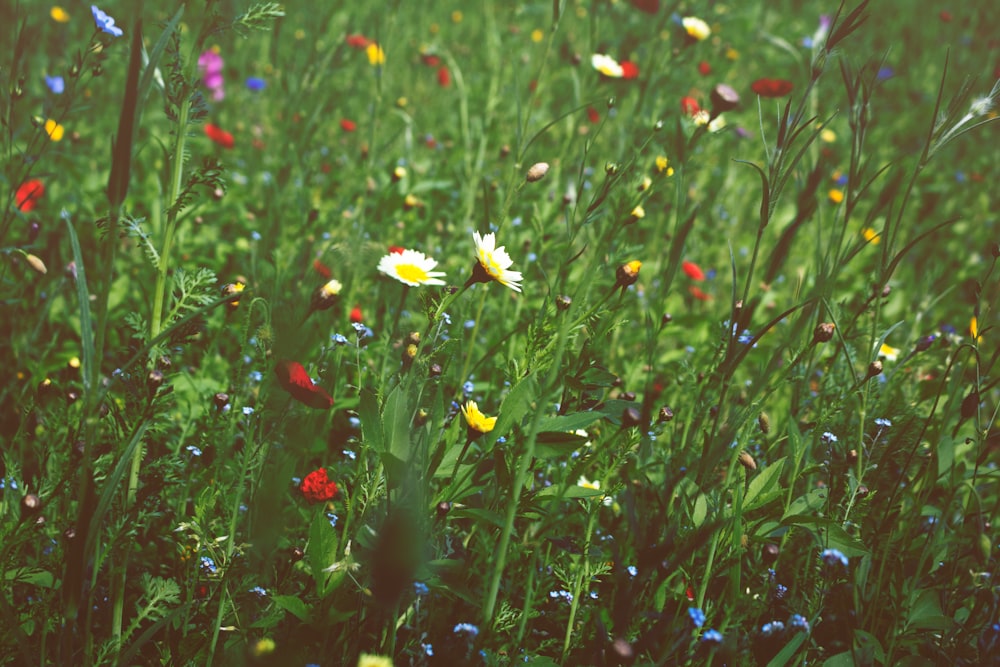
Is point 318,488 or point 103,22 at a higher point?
point 103,22

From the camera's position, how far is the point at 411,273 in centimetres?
132

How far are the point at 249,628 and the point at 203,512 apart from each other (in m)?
0.19

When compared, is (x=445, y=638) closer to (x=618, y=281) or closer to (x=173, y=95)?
→ (x=618, y=281)

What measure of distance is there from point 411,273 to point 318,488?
0.39 metres

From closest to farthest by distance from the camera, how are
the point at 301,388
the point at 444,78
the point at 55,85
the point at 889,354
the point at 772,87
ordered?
the point at 301,388 < the point at 889,354 < the point at 55,85 < the point at 772,87 < the point at 444,78

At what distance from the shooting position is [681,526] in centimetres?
133

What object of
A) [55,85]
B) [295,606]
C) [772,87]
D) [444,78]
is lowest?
[295,606]

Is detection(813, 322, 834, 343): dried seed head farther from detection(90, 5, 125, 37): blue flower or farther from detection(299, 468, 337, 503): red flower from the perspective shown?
detection(90, 5, 125, 37): blue flower

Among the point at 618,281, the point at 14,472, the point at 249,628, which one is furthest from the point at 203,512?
the point at 618,281

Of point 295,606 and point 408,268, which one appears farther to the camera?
point 408,268

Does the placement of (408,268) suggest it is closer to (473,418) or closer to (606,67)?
(473,418)

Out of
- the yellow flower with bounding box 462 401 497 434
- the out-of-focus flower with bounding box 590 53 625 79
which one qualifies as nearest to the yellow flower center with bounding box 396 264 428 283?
the yellow flower with bounding box 462 401 497 434

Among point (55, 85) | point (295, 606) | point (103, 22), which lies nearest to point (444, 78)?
point (55, 85)

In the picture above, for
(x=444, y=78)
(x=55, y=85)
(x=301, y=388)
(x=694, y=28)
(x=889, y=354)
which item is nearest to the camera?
(x=301, y=388)
